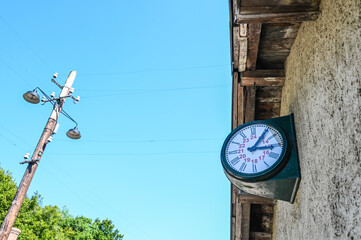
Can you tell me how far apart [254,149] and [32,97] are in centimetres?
624

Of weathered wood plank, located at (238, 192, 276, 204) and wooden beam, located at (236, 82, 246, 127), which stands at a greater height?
wooden beam, located at (236, 82, 246, 127)

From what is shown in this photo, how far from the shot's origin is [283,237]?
4.85m

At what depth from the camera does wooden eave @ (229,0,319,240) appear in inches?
138

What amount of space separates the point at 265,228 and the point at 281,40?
4.06 m

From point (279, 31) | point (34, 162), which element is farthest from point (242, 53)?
point (34, 162)

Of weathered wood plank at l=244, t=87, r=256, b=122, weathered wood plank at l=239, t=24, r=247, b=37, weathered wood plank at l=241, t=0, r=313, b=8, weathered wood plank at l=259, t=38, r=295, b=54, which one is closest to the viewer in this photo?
weathered wood plank at l=241, t=0, r=313, b=8

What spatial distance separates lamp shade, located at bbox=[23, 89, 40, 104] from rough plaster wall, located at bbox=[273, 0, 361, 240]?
6.48 meters

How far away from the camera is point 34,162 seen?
721cm

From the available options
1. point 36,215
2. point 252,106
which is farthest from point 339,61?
point 36,215

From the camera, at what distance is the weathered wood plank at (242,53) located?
171 inches

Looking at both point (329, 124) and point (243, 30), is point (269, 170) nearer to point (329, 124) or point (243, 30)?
point (329, 124)

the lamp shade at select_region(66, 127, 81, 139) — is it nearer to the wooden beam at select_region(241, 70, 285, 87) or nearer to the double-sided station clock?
the wooden beam at select_region(241, 70, 285, 87)

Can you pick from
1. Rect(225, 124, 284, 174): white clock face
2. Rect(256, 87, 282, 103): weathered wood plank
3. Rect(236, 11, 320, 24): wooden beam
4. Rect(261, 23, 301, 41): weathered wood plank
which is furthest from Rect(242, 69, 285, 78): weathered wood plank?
Rect(236, 11, 320, 24): wooden beam

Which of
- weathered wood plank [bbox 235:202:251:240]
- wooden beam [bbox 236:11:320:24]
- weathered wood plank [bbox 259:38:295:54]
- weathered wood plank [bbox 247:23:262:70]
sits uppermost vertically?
weathered wood plank [bbox 259:38:295:54]
